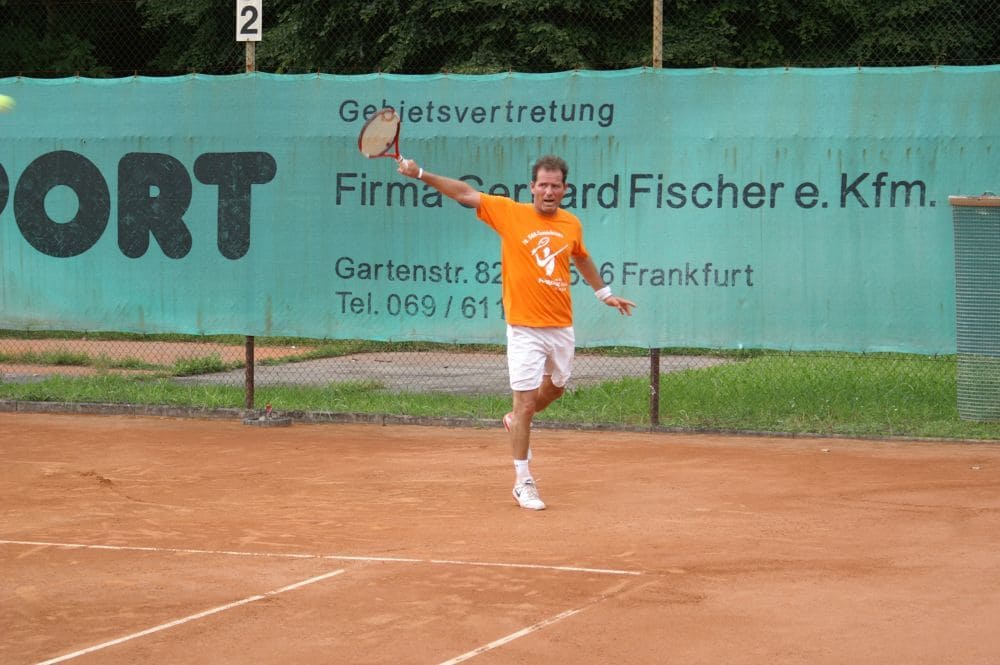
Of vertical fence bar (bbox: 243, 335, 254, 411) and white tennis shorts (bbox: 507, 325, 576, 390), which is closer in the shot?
white tennis shorts (bbox: 507, 325, 576, 390)

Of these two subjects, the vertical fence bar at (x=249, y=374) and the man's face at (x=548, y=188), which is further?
the vertical fence bar at (x=249, y=374)

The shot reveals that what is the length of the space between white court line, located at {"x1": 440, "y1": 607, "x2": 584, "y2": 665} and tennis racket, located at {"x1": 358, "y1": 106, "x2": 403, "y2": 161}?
3300 mm

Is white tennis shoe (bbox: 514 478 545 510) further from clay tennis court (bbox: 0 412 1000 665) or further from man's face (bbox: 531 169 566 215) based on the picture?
man's face (bbox: 531 169 566 215)

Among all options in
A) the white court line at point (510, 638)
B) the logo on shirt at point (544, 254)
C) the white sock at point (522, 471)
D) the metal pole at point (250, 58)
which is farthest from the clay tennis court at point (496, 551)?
the metal pole at point (250, 58)

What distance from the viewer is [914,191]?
10023 mm

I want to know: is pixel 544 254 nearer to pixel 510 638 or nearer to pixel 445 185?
pixel 445 185

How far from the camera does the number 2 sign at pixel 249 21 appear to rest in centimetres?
1088

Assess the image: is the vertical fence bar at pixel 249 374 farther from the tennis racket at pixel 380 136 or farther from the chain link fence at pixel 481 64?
the tennis racket at pixel 380 136

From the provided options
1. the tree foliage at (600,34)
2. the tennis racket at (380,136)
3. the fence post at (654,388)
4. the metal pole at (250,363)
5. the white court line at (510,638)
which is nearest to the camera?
the white court line at (510,638)

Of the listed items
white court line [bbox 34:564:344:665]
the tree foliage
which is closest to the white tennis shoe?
white court line [bbox 34:564:344:665]

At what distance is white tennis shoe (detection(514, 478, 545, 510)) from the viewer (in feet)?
25.0

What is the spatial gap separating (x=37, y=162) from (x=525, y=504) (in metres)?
6.15

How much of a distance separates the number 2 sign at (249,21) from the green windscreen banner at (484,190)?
1.44 ft

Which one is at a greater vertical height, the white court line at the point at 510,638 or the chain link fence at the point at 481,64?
the chain link fence at the point at 481,64
